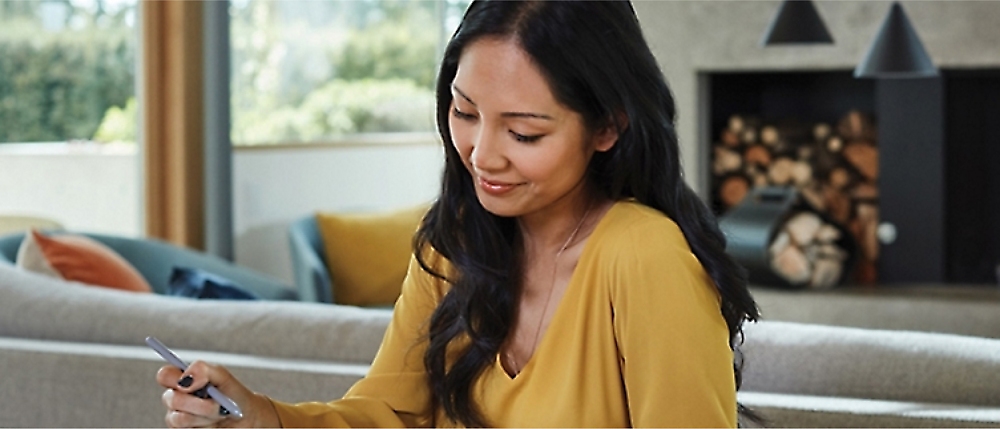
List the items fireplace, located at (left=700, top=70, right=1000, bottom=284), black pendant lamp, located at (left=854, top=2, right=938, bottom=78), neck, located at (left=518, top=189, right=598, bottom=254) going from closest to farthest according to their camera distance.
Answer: neck, located at (left=518, top=189, right=598, bottom=254), black pendant lamp, located at (left=854, top=2, right=938, bottom=78), fireplace, located at (left=700, top=70, right=1000, bottom=284)

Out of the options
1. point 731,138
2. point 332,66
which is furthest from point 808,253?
point 332,66

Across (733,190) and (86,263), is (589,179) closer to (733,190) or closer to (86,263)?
(86,263)

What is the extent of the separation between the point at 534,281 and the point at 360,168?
455 centimetres

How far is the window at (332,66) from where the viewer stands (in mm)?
5535

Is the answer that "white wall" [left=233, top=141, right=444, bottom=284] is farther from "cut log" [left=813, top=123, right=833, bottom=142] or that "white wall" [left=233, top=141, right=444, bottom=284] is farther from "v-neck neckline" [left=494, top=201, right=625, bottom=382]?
"v-neck neckline" [left=494, top=201, right=625, bottom=382]

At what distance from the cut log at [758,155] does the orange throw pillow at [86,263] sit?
8.76 feet

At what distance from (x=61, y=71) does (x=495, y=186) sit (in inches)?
145

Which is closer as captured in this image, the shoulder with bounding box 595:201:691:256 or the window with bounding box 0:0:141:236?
the shoulder with bounding box 595:201:691:256

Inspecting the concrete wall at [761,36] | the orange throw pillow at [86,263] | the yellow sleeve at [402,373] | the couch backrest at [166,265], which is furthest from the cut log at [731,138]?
the yellow sleeve at [402,373]

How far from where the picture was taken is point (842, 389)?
1.89m

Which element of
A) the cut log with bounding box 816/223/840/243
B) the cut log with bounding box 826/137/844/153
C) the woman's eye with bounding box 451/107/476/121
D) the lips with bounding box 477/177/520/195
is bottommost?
the cut log with bounding box 816/223/840/243

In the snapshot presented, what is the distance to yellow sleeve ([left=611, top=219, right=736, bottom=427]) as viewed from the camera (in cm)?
137

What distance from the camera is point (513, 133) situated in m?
1.45

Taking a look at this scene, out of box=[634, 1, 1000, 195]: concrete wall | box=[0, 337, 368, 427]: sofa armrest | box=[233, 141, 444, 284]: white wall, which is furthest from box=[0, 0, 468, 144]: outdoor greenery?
box=[0, 337, 368, 427]: sofa armrest
